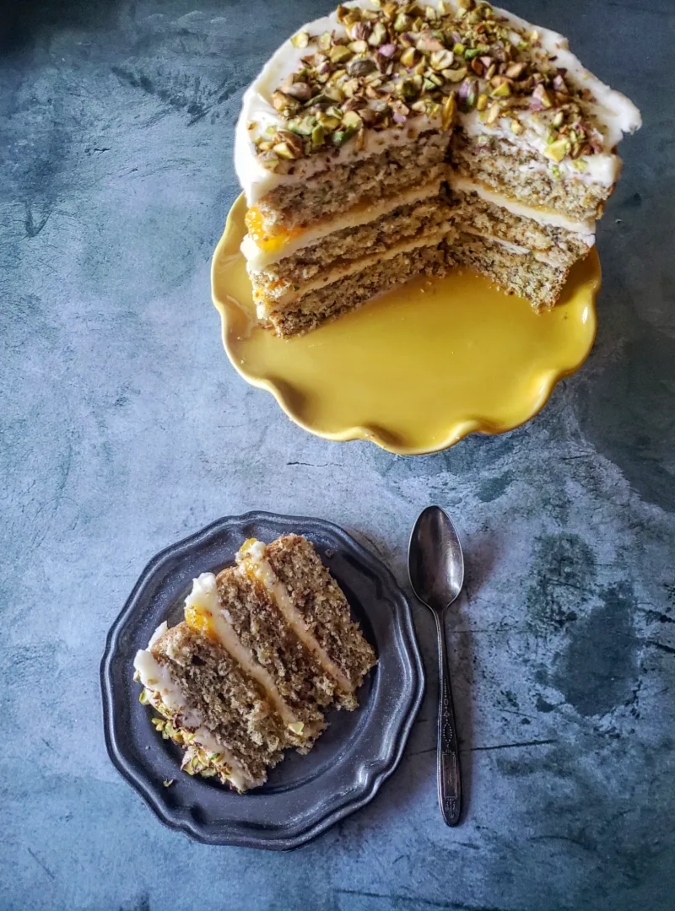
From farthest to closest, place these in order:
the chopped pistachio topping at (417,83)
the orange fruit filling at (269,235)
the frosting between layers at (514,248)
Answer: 1. the frosting between layers at (514,248)
2. the orange fruit filling at (269,235)
3. the chopped pistachio topping at (417,83)

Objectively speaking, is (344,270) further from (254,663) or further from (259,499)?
(254,663)

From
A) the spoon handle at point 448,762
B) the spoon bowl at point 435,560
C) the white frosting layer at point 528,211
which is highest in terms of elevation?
the white frosting layer at point 528,211

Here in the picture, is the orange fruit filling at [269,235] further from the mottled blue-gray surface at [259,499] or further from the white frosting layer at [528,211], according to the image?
the mottled blue-gray surface at [259,499]

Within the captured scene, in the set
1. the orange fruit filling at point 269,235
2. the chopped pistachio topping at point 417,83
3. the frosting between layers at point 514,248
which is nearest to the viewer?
the chopped pistachio topping at point 417,83

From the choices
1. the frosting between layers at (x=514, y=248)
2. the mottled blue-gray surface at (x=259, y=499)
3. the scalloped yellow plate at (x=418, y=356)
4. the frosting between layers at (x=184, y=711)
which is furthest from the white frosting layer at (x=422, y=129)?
the frosting between layers at (x=184, y=711)

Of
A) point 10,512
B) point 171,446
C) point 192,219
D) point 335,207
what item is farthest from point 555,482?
point 10,512

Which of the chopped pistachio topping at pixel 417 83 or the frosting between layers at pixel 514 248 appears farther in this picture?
the frosting between layers at pixel 514 248

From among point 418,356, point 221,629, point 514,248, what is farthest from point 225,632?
point 514,248
